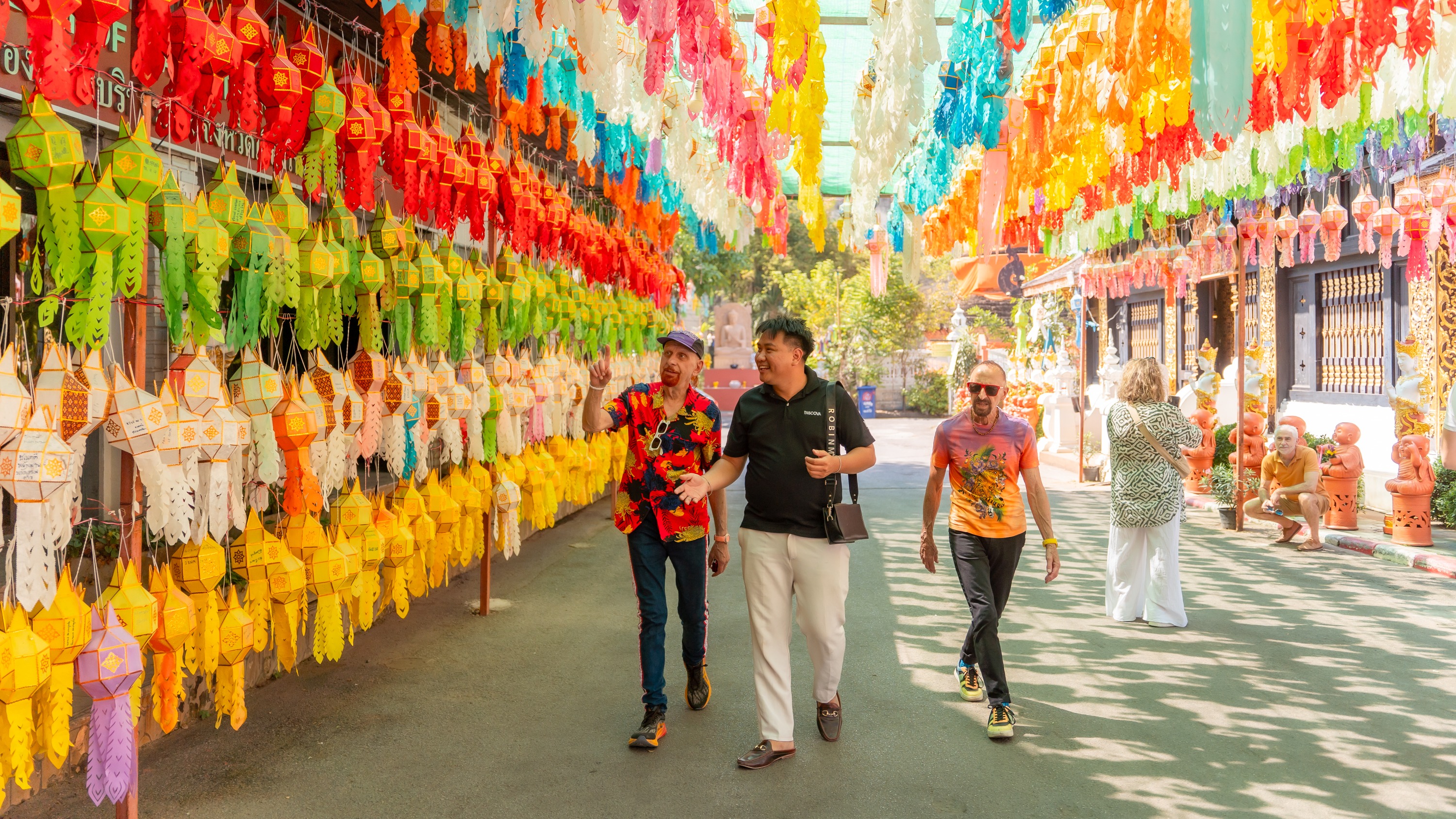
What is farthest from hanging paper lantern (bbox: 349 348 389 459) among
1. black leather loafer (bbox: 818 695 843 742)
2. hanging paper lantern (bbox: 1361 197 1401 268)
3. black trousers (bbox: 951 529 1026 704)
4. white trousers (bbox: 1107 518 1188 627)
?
hanging paper lantern (bbox: 1361 197 1401 268)

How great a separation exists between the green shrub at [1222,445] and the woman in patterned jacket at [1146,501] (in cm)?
697

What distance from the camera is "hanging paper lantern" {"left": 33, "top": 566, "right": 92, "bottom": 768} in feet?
8.23

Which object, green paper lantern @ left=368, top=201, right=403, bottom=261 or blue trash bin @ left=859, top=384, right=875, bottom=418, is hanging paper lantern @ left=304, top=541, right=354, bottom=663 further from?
blue trash bin @ left=859, top=384, right=875, bottom=418

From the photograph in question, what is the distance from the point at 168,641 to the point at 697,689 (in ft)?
6.71

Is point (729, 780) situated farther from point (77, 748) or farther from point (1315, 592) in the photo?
point (1315, 592)

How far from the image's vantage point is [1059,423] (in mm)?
17750

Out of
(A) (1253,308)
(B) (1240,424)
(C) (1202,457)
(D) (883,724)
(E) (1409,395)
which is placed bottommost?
(D) (883,724)

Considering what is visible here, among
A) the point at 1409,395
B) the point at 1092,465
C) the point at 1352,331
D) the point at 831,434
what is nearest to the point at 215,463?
the point at 831,434

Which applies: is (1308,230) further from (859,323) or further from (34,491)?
(859,323)

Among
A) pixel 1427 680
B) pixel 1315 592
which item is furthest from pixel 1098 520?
pixel 1427 680

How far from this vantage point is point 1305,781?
3.45m

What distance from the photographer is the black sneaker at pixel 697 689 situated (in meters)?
4.16

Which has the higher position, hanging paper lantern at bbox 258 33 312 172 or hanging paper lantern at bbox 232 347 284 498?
hanging paper lantern at bbox 258 33 312 172

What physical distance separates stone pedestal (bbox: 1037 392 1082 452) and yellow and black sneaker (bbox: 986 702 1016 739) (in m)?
14.2
